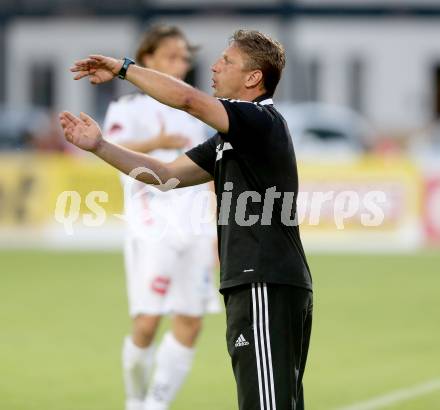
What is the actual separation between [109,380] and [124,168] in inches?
146

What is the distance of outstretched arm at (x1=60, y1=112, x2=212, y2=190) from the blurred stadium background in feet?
8.81

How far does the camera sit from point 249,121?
220 inches

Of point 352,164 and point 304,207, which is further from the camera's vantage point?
point 352,164

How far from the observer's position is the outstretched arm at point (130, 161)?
19.4 feet

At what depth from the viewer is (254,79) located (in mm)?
5820

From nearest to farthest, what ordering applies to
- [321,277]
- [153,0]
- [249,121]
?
[249,121] < [321,277] < [153,0]

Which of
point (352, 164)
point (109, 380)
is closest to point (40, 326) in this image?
point (109, 380)

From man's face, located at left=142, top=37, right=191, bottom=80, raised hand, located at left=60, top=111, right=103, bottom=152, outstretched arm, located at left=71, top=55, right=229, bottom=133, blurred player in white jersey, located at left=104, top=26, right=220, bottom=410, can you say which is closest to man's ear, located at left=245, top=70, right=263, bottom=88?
outstretched arm, located at left=71, top=55, right=229, bottom=133

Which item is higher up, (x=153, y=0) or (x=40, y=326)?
(x=153, y=0)

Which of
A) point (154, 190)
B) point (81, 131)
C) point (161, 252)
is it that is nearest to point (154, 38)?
point (154, 190)

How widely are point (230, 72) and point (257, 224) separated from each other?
0.68m

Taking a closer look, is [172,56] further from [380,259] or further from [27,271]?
[380,259]

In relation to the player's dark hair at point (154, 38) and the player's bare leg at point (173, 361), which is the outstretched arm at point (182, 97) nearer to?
the player's dark hair at point (154, 38)

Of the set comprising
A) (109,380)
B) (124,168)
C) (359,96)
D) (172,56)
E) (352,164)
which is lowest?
(109,380)
